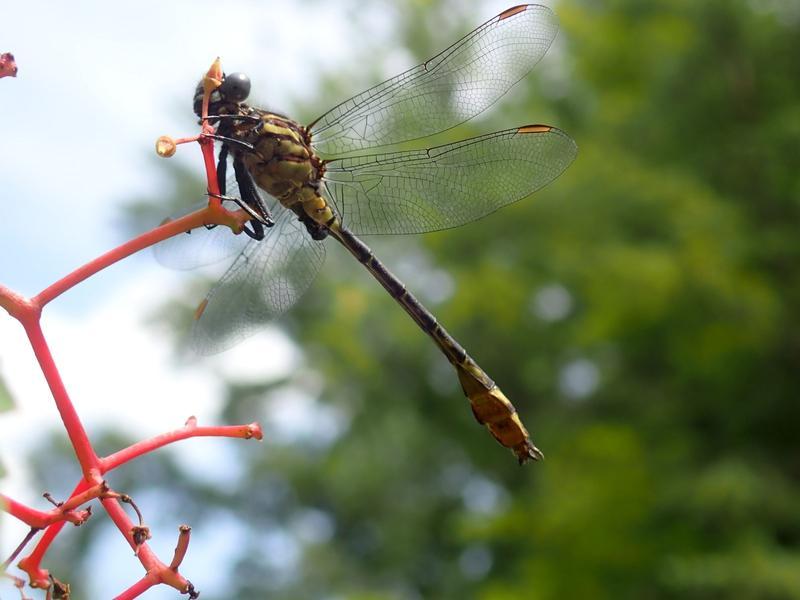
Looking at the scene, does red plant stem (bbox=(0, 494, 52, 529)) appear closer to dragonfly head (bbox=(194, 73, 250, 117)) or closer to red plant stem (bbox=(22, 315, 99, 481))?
red plant stem (bbox=(22, 315, 99, 481))

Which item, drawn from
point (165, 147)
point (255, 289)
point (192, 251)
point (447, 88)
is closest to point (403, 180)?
point (447, 88)

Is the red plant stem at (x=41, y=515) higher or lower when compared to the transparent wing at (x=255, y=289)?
lower

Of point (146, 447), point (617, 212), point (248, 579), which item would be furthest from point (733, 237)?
point (248, 579)

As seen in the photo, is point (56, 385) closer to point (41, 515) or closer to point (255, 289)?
point (41, 515)

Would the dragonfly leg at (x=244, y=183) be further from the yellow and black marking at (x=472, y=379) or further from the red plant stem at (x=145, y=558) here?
the red plant stem at (x=145, y=558)

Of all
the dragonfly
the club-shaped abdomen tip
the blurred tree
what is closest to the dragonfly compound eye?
the dragonfly

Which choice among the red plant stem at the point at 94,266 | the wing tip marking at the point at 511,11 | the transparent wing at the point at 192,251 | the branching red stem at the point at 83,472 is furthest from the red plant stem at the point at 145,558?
the wing tip marking at the point at 511,11

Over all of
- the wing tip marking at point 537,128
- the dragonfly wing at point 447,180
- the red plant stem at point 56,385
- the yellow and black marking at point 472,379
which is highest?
the wing tip marking at point 537,128
